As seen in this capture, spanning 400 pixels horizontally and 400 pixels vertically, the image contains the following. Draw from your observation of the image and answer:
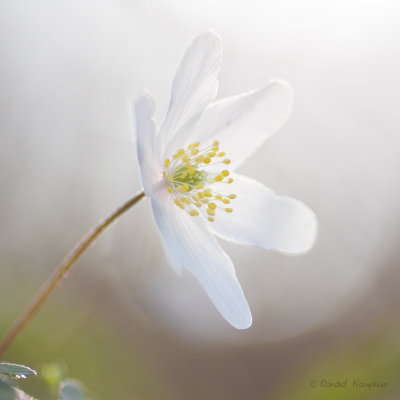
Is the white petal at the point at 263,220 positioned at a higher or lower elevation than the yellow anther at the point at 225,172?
lower

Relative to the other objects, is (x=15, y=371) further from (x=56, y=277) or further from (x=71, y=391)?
(x=56, y=277)

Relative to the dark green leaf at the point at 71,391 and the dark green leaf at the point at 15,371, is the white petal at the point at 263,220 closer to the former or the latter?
the dark green leaf at the point at 71,391

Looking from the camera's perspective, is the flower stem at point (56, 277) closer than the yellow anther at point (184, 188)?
Yes

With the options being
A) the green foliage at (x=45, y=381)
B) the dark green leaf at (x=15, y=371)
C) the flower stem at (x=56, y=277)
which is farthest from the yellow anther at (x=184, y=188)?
the dark green leaf at (x=15, y=371)


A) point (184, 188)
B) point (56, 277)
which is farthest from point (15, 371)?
point (184, 188)

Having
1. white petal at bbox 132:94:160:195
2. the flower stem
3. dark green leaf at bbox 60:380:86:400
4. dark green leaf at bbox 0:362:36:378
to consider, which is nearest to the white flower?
white petal at bbox 132:94:160:195

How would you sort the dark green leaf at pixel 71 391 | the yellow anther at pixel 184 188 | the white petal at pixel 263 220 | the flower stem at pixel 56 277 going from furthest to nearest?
the white petal at pixel 263 220 < the yellow anther at pixel 184 188 < the flower stem at pixel 56 277 < the dark green leaf at pixel 71 391

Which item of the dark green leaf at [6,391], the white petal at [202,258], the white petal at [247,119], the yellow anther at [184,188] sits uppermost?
the white petal at [247,119]

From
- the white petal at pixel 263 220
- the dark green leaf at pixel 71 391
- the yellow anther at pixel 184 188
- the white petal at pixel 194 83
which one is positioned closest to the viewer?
the dark green leaf at pixel 71 391
